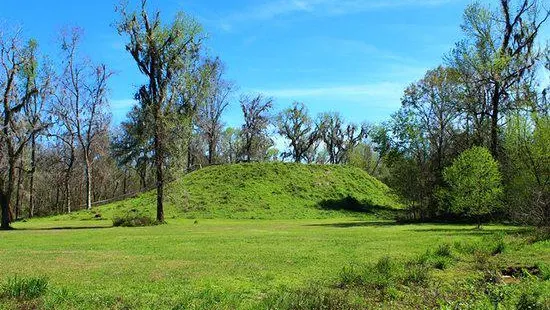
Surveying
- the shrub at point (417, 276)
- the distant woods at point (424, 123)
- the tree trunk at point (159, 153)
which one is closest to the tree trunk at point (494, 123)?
the distant woods at point (424, 123)

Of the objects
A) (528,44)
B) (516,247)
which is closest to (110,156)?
(528,44)

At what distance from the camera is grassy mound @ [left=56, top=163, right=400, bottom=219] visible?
1847 inches

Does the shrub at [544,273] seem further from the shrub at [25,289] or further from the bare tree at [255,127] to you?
the bare tree at [255,127]

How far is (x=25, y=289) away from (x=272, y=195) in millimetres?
43012

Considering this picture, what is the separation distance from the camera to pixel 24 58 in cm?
3556

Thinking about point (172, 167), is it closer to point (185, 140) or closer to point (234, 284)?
point (185, 140)

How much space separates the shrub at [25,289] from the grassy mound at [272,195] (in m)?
28.5

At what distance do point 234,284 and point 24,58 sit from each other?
31379 millimetres

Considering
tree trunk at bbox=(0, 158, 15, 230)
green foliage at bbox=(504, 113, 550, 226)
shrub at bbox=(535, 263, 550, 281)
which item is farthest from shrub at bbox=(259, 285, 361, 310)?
tree trunk at bbox=(0, 158, 15, 230)

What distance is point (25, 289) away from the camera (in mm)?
9312

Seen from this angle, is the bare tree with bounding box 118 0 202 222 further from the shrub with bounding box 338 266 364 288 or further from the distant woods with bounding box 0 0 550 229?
the shrub with bounding box 338 266 364 288

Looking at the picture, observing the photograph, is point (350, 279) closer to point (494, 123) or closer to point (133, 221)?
point (133, 221)

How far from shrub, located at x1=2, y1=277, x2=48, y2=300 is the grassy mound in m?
28.5

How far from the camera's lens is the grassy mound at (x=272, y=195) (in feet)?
154
